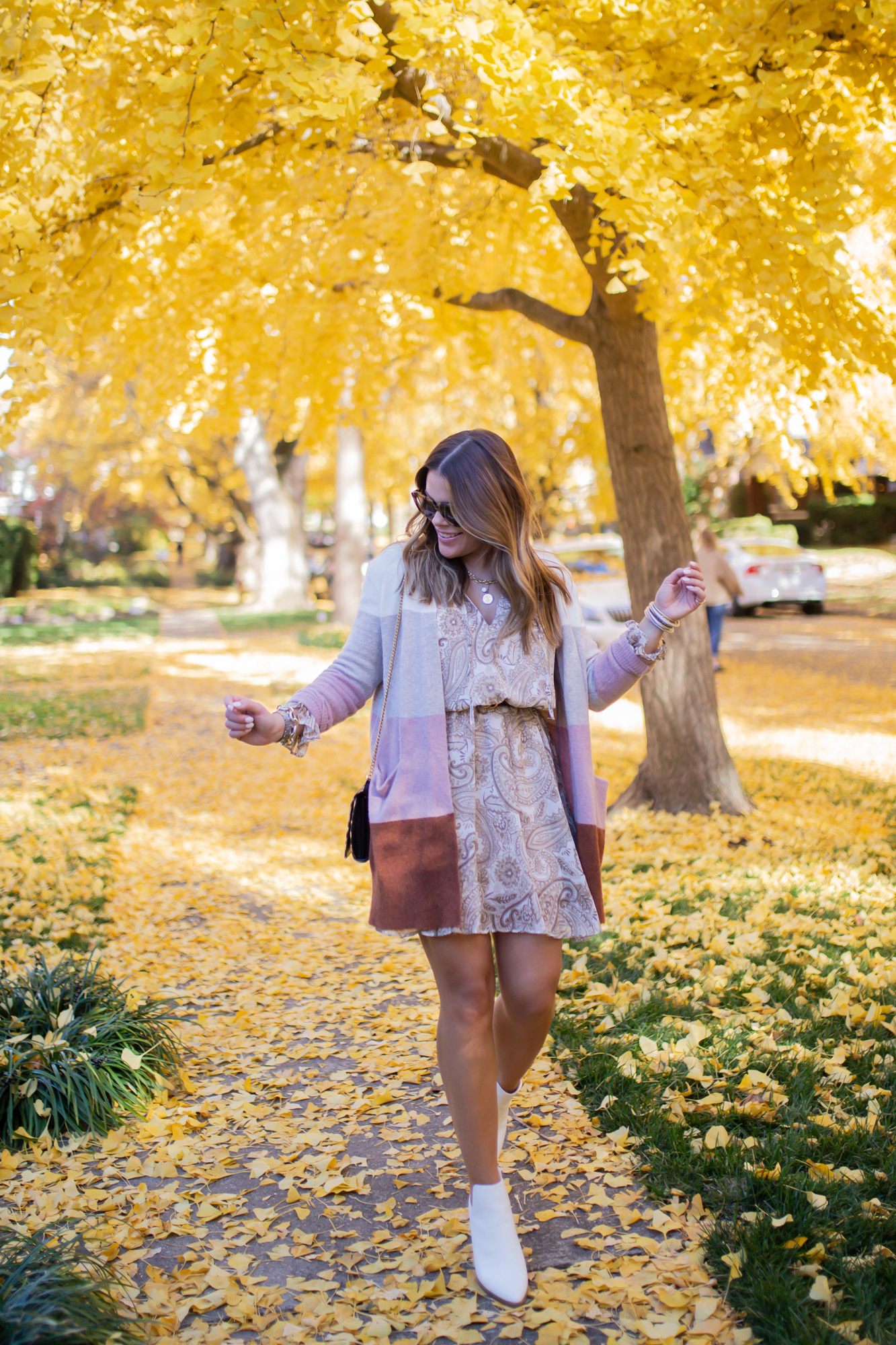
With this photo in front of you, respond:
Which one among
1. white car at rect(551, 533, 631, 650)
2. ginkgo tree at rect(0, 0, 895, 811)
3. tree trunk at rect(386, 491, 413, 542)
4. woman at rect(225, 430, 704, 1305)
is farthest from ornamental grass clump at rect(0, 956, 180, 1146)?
tree trunk at rect(386, 491, 413, 542)

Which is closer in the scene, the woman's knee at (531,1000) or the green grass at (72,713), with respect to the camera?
the woman's knee at (531,1000)

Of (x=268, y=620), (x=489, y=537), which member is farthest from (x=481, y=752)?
(x=268, y=620)

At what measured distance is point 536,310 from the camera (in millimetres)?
6320

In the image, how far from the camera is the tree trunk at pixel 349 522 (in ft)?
60.4

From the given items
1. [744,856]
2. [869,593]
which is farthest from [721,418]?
[869,593]

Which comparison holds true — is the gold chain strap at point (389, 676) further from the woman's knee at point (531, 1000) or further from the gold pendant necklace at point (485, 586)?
the woman's knee at point (531, 1000)

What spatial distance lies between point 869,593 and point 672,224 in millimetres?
18954

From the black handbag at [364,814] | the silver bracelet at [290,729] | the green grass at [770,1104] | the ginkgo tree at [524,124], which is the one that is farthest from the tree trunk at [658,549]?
the silver bracelet at [290,729]

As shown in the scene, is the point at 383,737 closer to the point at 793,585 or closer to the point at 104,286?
the point at 104,286

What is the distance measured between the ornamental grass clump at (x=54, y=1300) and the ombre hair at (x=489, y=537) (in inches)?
62.7

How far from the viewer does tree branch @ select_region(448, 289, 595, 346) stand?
6.18 metres

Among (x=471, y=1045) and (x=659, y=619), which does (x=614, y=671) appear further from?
(x=471, y=1045)

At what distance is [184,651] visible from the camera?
17.8 meters

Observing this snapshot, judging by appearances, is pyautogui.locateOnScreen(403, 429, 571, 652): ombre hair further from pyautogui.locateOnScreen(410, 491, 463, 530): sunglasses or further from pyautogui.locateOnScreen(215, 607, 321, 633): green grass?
pyautogui.locateOnScreen(215, 607, 321, 633): green grass
